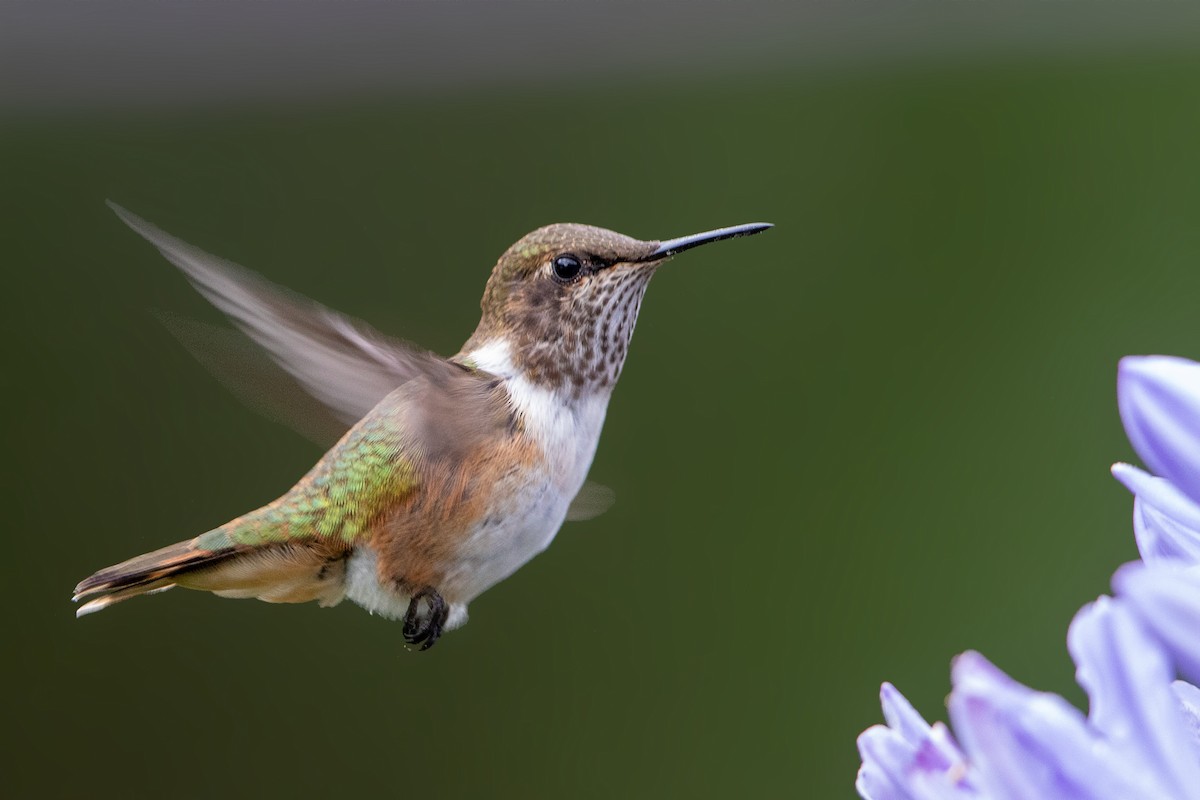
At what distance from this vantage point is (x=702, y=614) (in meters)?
2.16

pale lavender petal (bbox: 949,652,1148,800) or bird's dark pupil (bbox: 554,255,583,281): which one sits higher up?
bird's dark pupil (bbox: 554,255,583,281)

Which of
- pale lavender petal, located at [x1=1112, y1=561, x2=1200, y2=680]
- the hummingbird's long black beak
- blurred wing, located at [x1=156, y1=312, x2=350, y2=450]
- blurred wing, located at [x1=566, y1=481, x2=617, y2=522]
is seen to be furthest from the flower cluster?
blurred wing, located at [x1=566, y1=481, x2=617, y2=522]

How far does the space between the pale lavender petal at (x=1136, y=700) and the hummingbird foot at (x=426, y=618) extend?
1.84 ft

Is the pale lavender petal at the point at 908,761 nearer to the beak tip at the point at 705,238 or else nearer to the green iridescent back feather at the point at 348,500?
the beak tip at the point at 705,238

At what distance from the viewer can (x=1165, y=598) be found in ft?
0.82

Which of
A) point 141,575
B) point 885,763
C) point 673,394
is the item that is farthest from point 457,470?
point 673,394

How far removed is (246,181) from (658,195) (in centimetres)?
64

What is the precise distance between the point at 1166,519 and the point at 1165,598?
2.3 inches

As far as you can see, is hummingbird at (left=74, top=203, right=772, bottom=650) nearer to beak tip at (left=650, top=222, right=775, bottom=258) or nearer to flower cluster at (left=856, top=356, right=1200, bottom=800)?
beak tip at (left=650, top=222, right=775, bottom=258)

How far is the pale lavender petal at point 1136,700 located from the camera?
10.2 inches

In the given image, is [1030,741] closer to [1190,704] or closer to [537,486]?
[1190,704]

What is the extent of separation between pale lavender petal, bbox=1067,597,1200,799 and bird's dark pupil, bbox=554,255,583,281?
55cm

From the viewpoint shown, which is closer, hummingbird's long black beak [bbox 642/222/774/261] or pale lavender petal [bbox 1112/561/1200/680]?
pale lavender petal [bbox 1112/561/1200/680]

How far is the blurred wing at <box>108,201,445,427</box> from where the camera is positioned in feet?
2.03
